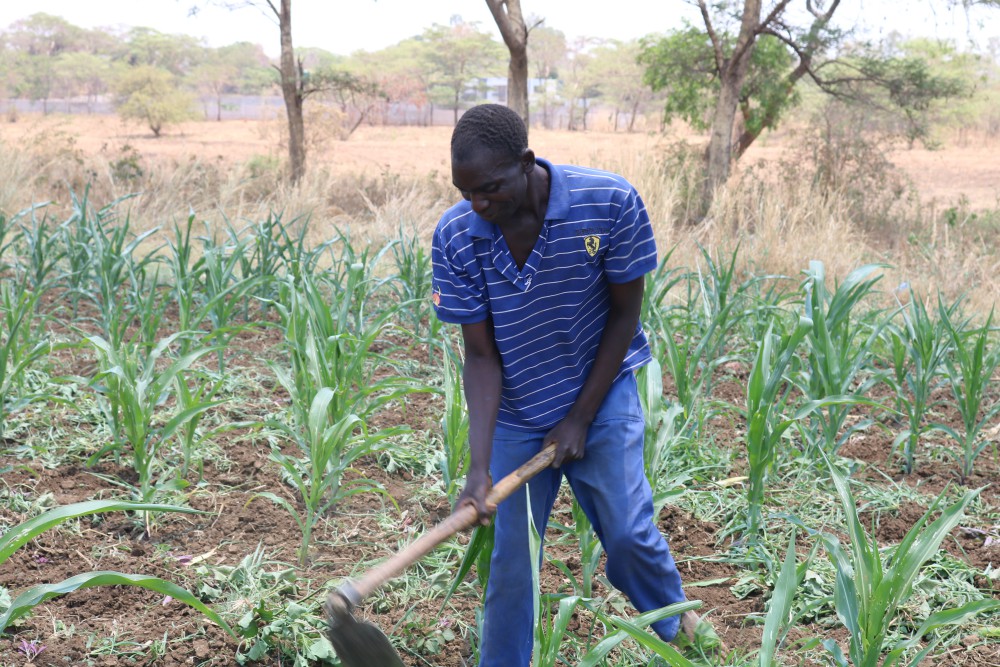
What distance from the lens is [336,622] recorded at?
161 centimetres

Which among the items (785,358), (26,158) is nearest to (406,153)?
(26,158)

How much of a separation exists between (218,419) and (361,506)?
2.88 ft

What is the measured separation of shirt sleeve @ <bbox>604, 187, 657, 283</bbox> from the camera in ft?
6.27

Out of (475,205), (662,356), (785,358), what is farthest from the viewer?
(662,356)

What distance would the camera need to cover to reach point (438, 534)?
65.6 inches

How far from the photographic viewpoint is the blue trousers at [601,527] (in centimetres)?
193

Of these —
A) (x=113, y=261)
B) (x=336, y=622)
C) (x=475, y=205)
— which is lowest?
(x=336, y=622)

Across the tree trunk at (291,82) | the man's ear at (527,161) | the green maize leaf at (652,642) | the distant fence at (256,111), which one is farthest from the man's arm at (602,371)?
the distant fence at (256,111)

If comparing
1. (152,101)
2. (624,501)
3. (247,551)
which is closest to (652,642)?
(624,501)

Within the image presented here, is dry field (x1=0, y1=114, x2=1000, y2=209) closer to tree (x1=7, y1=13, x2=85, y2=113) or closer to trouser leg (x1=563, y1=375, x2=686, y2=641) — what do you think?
trouser leg (x1=563, y1=375, x2=686, y2=641)

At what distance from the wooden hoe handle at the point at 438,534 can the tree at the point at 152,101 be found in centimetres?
3082

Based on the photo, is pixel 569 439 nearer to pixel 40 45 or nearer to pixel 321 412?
pixel 321 412

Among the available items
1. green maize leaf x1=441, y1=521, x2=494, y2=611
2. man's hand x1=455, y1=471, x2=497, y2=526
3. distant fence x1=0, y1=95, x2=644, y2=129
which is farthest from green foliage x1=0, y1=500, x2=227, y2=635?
distant fence x1=0, y1=95, x2=644, y2=129

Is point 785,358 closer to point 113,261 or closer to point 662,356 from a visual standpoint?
point 662,356
